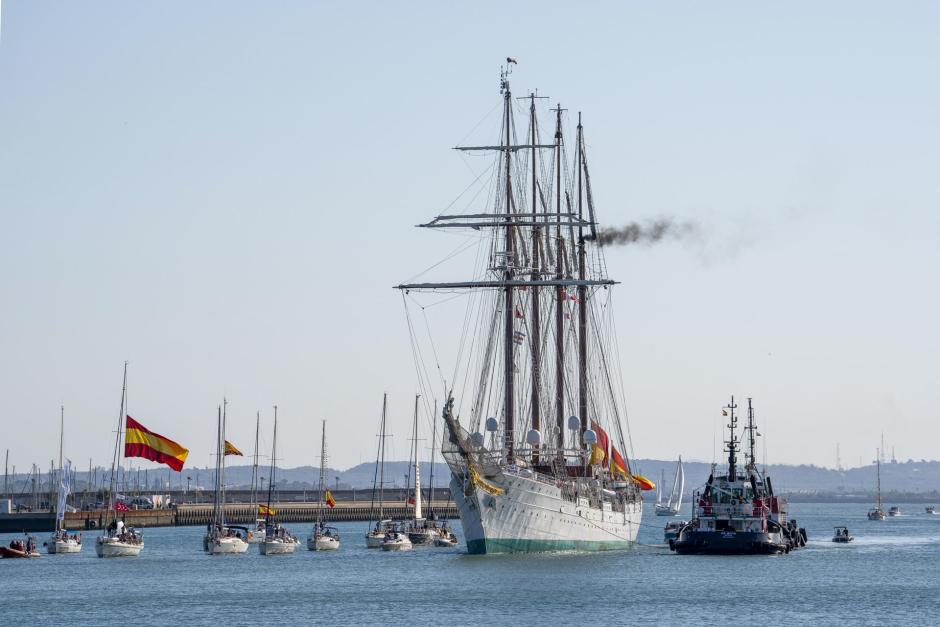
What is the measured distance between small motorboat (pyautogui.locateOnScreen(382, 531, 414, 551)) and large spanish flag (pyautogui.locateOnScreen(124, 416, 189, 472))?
28358mm

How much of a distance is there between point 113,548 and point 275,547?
48.5 ft

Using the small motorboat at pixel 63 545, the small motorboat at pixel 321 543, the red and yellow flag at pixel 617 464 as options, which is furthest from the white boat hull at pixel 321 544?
the red and yellow flag at pixel 617 464

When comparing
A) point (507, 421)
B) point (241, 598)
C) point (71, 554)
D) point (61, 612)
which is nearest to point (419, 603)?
point (241, 598)

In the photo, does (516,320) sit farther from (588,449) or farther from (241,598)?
(241,598)

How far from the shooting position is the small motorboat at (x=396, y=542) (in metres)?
152

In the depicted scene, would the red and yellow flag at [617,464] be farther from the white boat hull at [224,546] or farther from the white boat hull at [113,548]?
the white boat hull at [113,548]

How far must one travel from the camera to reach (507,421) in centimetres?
12006

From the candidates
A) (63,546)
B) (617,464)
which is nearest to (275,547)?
(63,546)

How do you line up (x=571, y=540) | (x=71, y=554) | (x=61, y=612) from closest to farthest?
1. (x=61, y=612)
2. (x=571, y=540)
3. (x=71, y=554)

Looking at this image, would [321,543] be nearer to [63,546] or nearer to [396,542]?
[396,542]

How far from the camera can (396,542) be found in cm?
15262

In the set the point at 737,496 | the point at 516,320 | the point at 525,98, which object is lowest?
the point at 737,496

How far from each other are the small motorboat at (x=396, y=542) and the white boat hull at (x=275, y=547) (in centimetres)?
907

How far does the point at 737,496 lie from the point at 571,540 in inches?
595
